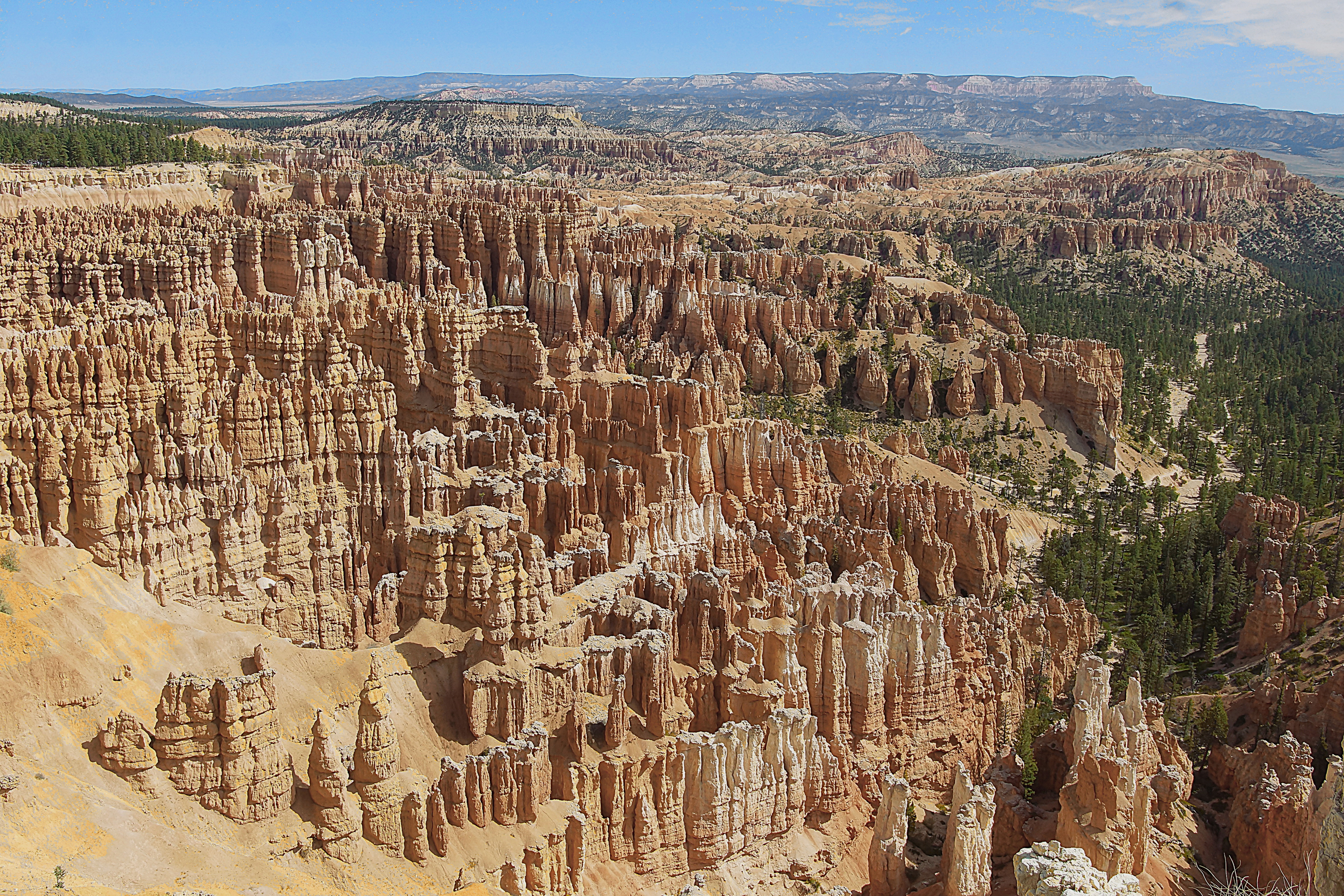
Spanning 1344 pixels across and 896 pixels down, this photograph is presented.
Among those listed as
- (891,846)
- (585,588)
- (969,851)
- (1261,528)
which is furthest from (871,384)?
(969,851)

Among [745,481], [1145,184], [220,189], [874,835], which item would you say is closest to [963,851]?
[874,835]

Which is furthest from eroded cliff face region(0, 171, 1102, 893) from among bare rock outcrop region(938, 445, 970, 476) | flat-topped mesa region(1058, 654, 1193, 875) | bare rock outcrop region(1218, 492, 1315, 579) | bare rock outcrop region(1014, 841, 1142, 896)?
bare rock outcrop region(1218, 492, 1315, 579)

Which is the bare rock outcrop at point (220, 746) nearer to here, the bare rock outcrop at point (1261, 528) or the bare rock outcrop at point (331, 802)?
the bare rock outcrop at point (331, 802)

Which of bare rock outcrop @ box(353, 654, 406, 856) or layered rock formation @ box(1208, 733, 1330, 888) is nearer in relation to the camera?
bare rock outcrop @ box(353, 654, 406, 856)

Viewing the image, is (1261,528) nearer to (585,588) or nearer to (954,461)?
(954,461)

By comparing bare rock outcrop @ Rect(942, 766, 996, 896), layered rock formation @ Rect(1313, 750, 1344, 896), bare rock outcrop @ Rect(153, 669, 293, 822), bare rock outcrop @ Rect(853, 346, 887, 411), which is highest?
layered rock formation @ Rect(1313, 750, 1344, 896)

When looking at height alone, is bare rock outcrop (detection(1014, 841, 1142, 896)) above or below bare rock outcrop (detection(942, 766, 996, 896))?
above

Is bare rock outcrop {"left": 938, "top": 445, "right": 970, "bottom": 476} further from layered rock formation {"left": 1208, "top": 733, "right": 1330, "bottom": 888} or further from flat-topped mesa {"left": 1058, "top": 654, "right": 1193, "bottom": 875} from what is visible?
layered rock formation {"left": 1208, "top": 733, "right": 1330, "bottom": 888}
